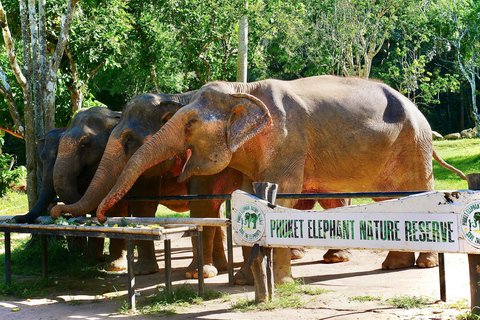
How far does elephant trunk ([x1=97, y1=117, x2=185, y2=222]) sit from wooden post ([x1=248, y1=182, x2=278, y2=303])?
5.20 feet

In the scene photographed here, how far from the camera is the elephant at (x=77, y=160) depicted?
7863 mm

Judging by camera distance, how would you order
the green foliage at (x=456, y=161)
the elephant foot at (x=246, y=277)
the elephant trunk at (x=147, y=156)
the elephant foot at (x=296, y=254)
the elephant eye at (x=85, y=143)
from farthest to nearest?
the green foliage at (x=456, y=161), the elephant foot at (x=296, y=254), the elephant eye at (x=85, y=143), the elephant foot at (x=246, y=277), the elephant trunk at (x=147, y=156)

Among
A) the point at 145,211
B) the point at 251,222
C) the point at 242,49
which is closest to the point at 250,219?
the point at 251,222

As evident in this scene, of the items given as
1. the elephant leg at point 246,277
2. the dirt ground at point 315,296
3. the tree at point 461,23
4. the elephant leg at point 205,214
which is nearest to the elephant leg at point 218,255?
the elephant leg at point 205,214

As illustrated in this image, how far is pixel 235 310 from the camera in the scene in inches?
200

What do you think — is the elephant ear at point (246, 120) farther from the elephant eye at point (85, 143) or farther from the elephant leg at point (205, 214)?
the elephant eye at point (85, 143)

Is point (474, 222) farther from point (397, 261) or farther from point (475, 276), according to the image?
point (397, 261)

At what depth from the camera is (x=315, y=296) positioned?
5.54 metres

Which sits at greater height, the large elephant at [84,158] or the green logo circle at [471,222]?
the large elephant at [84,158]

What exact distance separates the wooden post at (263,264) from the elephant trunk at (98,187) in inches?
104

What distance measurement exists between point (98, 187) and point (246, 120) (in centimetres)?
215

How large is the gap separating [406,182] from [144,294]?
3.74 meters

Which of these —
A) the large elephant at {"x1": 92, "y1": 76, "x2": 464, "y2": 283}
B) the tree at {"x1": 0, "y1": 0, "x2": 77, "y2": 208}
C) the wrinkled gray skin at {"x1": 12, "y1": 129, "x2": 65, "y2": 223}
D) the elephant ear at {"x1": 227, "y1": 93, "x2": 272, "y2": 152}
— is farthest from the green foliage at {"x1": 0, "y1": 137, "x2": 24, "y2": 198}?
the elephant ear at {"x1": 227, "y1": 93, "x2": 272, "y2": 152}

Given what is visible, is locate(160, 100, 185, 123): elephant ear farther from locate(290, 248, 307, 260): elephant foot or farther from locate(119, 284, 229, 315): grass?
locate(290, 248, 307, 260): elephant foot
